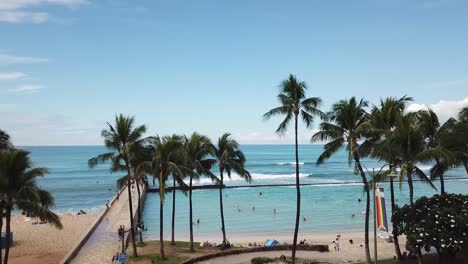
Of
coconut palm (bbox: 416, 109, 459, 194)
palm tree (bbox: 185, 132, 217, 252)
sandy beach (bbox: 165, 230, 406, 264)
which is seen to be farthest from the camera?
palm tree (bbox: 185, 132, 217, 252)

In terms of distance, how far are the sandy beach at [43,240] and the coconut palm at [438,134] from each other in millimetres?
27463

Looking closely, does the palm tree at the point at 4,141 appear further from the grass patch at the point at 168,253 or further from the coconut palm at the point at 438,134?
the coconut palm at the point at 438,134

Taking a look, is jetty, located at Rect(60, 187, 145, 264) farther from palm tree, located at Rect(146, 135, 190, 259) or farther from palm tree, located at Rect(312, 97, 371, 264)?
palm tree, located at Rect(312, 97, 371, 264)

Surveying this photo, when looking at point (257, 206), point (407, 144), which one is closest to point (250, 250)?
point (407, 144)

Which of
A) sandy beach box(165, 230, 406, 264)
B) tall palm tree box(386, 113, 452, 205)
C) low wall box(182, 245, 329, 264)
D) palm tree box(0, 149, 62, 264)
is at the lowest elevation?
sandy beach box(165, 230, 406, 264)

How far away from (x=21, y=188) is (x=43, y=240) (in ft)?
88.3

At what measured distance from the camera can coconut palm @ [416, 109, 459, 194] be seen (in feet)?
79.7

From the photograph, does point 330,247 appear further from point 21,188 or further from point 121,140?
point 21,188

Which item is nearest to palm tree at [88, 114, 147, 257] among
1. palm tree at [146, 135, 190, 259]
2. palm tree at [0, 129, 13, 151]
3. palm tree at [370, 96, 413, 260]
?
palm tree at [146, 135, 190, 259]

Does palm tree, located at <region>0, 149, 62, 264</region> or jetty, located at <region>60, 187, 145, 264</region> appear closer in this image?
palm tree, located at <region>0, 149, 62, 264</region>

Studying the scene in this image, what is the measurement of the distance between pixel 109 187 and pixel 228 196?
3541 cm

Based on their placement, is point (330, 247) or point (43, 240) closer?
point (330, 247)

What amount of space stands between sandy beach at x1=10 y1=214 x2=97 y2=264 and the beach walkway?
8.18 feet

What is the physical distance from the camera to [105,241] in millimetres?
35562
